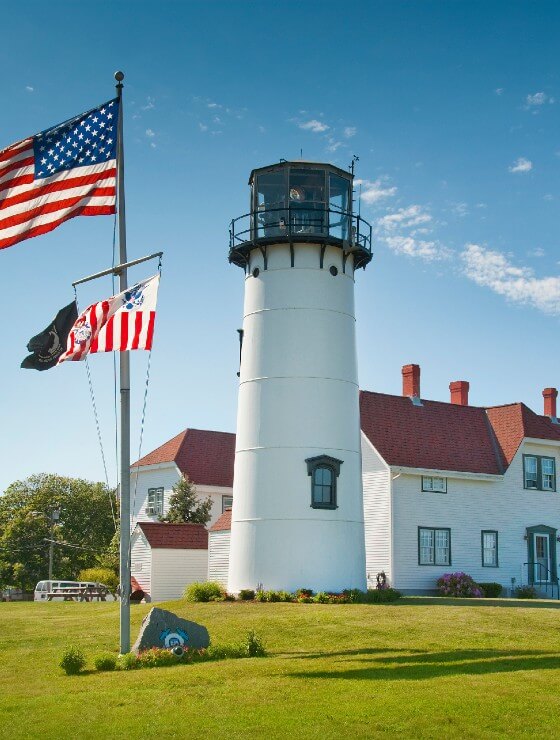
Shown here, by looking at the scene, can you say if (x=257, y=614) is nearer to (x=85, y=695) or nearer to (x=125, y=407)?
(x=125, y=407)

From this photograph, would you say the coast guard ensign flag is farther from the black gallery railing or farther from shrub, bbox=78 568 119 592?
shrub, bbox=78 568 119 592

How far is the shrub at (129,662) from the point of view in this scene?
17734mm

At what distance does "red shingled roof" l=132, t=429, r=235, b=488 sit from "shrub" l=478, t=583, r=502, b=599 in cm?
1564

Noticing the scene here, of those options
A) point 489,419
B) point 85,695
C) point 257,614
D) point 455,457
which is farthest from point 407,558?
point 85,695

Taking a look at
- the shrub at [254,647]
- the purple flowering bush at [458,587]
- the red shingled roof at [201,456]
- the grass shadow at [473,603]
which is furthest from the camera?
the red shingled roof at [201,456]

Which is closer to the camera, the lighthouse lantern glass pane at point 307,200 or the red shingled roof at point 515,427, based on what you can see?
the lighthouse lantern glass pane at point 307,200

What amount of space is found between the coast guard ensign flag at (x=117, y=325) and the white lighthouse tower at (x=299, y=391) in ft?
39.8

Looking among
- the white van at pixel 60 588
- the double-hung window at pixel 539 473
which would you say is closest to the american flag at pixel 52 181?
the white van at pixel 60 588

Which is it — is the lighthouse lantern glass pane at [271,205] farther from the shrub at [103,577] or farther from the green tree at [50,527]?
the green tree at [50,527]

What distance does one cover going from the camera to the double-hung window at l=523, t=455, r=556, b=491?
129 ft

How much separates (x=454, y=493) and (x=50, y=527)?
119ft

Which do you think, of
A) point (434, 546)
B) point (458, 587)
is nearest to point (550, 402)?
point (434, 546)

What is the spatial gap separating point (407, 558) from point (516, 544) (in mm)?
5426

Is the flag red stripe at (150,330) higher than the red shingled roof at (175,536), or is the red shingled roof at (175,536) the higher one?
the flag red stripe at (150,330)
